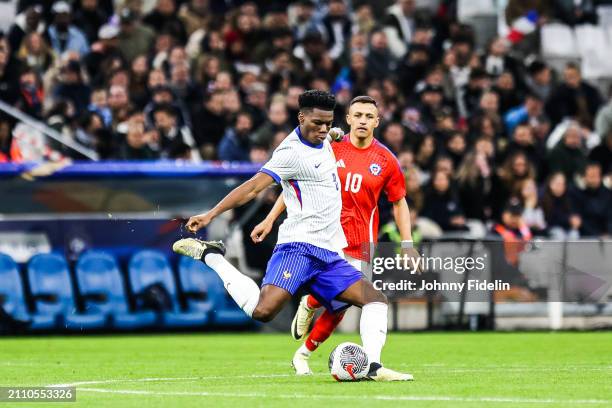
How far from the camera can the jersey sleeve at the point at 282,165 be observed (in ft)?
38.8

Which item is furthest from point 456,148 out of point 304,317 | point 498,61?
point 304,317

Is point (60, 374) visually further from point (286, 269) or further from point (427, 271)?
point (427, 271)

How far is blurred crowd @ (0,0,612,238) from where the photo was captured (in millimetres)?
21953

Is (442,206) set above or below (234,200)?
below

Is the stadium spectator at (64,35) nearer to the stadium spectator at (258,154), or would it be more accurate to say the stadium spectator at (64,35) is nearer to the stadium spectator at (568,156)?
the stadium spectator at (258,154)

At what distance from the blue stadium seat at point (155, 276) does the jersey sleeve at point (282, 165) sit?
815cm

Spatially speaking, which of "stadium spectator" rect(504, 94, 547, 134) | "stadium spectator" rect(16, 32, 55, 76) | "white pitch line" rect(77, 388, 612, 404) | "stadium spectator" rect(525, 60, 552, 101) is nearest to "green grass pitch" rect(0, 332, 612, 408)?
"white pitch line" rect(77, 388, 612, 404)

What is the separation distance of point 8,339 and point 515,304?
670cm

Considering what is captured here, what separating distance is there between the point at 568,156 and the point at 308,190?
42.2ft

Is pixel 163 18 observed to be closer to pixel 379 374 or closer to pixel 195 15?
pixel 195 15

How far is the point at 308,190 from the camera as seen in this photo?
39.4 ft

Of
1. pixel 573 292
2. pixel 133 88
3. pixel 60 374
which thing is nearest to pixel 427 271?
pixel 573 292

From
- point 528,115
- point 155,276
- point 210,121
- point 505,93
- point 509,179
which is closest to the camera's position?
point 155,276

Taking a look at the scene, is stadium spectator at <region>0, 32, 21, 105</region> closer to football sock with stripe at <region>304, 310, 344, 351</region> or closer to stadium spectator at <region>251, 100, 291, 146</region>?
stadium spectator at <region>251, 100, 291, 146</region>
